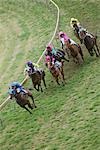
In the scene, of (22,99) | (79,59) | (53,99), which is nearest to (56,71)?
(53,99)

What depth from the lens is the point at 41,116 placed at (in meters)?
16.1

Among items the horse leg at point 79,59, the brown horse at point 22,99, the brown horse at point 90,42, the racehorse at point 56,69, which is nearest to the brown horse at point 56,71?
the racehorse at point 56,69

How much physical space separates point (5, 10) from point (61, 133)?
19.1 metres

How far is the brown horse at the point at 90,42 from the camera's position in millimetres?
18750

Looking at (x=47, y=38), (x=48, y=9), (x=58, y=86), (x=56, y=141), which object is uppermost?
(x=48, y=9)

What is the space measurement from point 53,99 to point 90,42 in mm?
3248

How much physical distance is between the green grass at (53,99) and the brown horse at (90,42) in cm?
36

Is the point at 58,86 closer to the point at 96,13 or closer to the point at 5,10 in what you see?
the point at 96,13

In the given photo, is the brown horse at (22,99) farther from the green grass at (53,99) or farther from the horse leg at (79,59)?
the horse leg at (79,59)

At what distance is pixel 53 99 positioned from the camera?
56.2 feet

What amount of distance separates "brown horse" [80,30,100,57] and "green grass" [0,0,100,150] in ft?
1.17

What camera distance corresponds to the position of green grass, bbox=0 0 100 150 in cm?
1428

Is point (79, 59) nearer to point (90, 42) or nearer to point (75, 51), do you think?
point (75, 51)

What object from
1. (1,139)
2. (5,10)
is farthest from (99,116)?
(5,10)
